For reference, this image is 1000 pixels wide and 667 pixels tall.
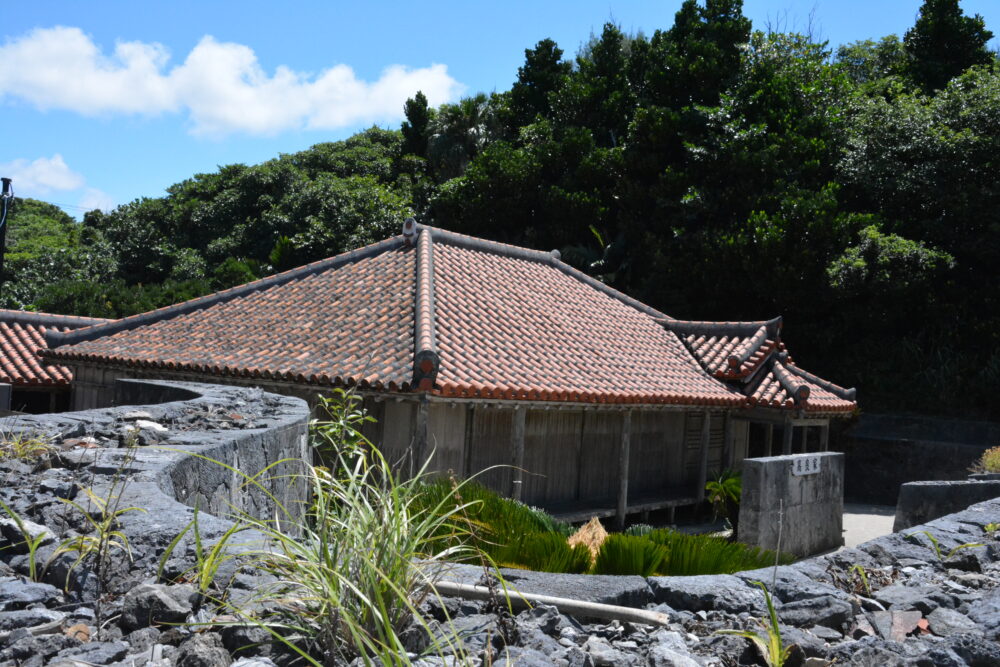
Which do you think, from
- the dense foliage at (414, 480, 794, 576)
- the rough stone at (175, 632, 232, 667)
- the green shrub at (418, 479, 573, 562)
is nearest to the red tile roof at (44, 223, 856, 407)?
the green shrub at (418, 479, 573, 562)

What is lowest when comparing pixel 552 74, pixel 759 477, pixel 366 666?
pixel 759 477

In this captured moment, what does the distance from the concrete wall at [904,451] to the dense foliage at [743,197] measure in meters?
1.06

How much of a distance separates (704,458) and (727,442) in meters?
1.44

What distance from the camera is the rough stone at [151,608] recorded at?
2.90m

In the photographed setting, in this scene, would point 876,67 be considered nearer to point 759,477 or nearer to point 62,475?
point 759,477

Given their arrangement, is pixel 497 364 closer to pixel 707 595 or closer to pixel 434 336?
pixel 434 336

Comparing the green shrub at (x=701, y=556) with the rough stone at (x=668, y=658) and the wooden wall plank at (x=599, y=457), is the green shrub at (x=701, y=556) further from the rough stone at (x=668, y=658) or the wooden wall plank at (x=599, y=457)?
the wooden wall plank at (x=599, y=457)

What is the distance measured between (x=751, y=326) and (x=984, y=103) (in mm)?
10167

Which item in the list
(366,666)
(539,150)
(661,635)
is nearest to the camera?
(366,666)

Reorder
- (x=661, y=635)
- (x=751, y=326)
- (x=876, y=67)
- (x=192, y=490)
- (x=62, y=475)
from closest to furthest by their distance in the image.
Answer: (x=661, y=635) → (x=62, y=475) → (x=192, y=490) → (x=751, y=326) → (x=876, y=67)

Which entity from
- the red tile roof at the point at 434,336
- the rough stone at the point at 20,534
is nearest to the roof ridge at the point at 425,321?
the red tile roof at the point at 434,336

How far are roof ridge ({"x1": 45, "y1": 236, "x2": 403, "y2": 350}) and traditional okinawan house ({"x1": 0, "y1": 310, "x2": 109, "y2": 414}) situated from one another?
3.72ft

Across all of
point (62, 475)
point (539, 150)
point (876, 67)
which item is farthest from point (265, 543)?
point (876, 67)

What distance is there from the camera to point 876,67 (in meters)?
33.4
